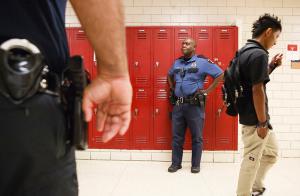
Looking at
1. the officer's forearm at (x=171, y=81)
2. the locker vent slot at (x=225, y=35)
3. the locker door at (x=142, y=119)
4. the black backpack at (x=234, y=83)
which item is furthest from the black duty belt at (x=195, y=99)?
the black backpack at (x=234, y=83)

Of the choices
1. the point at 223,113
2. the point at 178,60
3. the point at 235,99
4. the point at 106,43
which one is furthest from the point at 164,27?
the point at 106,43

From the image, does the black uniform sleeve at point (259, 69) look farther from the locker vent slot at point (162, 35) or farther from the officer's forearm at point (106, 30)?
the locker vent slot at point (162, 35)

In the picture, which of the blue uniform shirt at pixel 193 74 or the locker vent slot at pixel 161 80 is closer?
the blue uniform shirt at pixel 193 74

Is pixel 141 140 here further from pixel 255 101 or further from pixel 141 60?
pixel 255 101

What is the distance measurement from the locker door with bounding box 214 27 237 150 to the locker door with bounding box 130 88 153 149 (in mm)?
954

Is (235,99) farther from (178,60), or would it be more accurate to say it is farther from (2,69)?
(2,69)

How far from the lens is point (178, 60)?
13.9 feet

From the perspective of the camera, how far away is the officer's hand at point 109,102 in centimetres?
71

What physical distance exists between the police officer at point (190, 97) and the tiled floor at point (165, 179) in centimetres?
25

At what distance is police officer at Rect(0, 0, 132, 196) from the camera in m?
0.58

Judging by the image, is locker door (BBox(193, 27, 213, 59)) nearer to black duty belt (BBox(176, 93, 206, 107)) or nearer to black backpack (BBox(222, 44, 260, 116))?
black duty belt (BBox(176, 93, 206, 107))

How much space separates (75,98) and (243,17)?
452cm

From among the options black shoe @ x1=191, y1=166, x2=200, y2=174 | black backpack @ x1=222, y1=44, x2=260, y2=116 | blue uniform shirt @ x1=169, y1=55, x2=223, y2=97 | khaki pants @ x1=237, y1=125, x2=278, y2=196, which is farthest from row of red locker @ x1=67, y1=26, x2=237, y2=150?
khaki pants @ x1=237, y1=125, x2=278, y2=196

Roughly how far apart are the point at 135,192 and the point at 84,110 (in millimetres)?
2756
